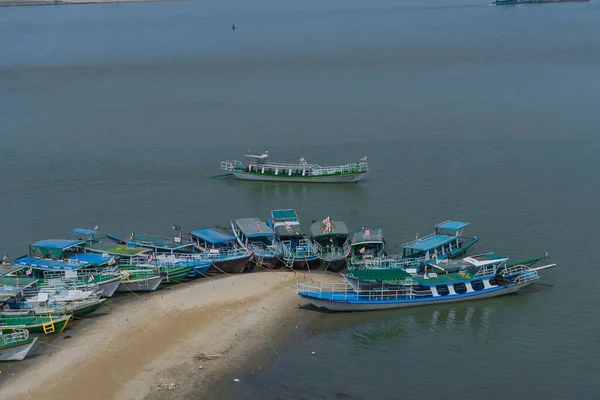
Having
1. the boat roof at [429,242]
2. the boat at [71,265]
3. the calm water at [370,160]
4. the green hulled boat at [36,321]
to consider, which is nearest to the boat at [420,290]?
the calm water at [370,160]

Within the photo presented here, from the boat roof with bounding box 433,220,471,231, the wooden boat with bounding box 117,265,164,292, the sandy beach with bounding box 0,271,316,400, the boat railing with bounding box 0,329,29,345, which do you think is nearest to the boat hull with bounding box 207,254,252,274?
the sandy beach with bounding box 0,271,316,400

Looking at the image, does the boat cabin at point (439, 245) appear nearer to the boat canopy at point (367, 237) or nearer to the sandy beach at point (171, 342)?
the boat canopy at point (367, 237)

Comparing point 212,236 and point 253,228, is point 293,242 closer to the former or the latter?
point 253,228

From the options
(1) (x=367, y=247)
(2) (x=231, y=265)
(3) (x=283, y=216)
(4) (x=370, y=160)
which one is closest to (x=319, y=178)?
(4) (x=370, y=160)

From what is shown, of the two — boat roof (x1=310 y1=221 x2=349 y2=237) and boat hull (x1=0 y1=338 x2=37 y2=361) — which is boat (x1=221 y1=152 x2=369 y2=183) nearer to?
boat roof (x1=310 y1=221 x2=349 y2=237)

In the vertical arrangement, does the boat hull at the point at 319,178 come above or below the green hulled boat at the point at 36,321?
above

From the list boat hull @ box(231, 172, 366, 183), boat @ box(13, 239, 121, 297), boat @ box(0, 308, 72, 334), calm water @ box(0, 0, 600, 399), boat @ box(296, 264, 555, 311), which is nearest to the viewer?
calm water @ box(0, 0, 600, 399)
